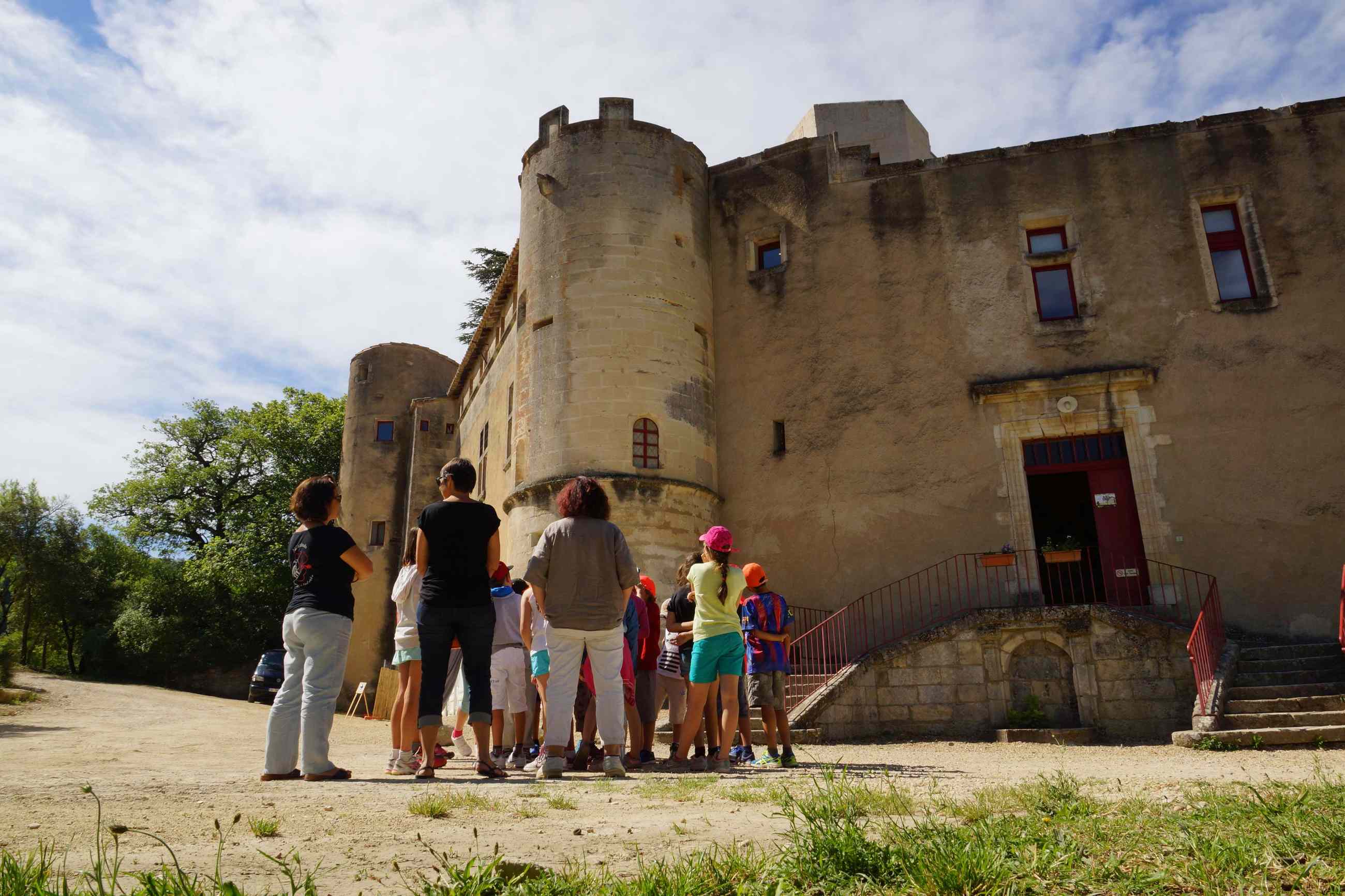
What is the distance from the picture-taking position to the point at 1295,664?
10.6 m

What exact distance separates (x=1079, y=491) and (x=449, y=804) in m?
14.8

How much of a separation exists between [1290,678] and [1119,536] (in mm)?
3657

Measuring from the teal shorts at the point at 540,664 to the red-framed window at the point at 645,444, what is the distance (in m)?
7.74

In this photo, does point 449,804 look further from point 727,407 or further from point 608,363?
point 727,407

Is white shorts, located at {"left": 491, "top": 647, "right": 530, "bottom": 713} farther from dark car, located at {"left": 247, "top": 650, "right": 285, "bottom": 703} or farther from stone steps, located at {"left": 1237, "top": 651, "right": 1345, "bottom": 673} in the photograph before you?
dark car, located at {"left": 247, "top": 650, "right": 285, "bottom": 703}

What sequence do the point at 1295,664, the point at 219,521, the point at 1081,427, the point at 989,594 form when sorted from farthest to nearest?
the point at 219,521
the point at 1081,427
the point at 989,594
the point at 1295,664

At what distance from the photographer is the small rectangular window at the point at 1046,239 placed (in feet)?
50.4

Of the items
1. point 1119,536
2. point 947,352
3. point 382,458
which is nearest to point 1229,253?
point 947,352

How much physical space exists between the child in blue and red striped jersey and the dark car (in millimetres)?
20884

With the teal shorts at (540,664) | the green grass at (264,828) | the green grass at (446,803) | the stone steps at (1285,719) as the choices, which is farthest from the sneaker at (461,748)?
the stone steps at (1285,719)

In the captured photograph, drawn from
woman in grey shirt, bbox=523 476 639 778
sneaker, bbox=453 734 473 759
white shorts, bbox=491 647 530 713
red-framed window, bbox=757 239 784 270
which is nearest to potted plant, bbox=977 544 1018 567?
red-framed window, bbox=757 239 784 270

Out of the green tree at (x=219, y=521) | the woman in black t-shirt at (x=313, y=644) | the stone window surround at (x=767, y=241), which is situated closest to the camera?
the woman in black t-shirt at (x=313, y=644)

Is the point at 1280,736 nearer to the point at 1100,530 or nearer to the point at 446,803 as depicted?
the point at 1100,530

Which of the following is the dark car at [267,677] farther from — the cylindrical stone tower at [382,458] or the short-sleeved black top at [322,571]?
the short-sleeved black top at [322,571]
